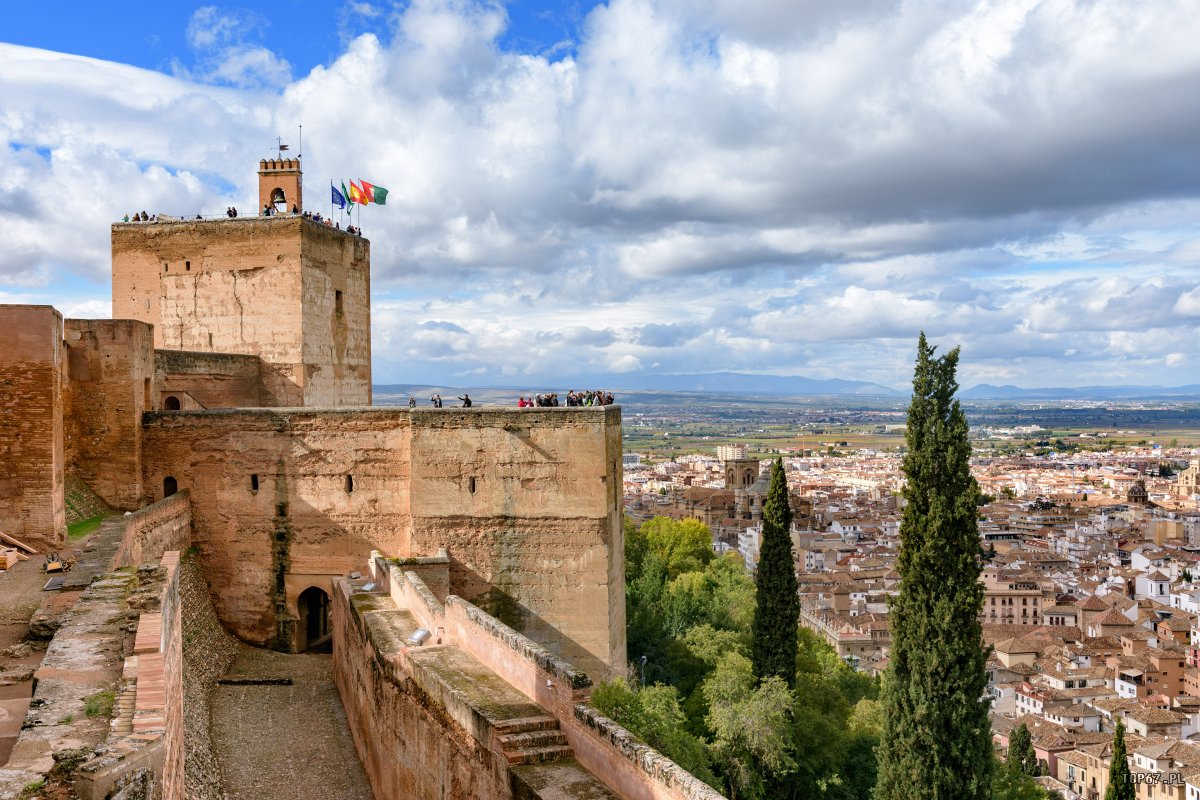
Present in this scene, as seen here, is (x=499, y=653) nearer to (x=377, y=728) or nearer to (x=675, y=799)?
(x=377, y=728)

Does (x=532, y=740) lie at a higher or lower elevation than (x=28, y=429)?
lower

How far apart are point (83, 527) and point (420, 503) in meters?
5.05

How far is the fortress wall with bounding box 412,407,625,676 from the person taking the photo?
16.5 m

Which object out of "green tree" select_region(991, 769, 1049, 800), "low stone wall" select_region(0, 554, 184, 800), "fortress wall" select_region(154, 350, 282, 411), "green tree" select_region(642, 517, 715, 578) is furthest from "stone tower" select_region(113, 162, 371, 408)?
"green tree" select_region(642, 517, 715, 578)

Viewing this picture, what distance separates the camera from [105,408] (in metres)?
16.7

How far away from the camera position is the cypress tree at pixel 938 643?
16547mm

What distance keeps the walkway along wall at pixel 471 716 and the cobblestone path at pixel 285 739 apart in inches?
11.2

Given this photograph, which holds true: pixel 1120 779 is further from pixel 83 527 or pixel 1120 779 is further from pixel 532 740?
pixel 83 527

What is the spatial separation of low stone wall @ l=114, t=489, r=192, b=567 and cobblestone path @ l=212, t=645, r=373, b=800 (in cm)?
216

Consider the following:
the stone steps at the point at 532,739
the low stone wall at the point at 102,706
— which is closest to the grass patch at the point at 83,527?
the low stone wall at the point at 102,706

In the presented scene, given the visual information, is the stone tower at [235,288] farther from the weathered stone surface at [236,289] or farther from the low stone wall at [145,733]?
the low stone wall at [145,733]

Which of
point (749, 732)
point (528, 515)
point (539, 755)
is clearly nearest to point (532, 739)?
point (539, 755)

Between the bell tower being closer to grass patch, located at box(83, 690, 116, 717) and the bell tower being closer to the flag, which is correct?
the flag

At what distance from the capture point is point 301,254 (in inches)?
833
